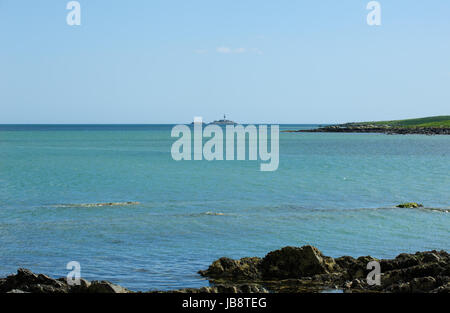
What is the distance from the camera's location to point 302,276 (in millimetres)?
18141

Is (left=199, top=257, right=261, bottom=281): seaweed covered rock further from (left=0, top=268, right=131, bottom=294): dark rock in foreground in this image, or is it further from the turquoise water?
(left=0, top=268, right=131, bottom=294): dark rock in foreground

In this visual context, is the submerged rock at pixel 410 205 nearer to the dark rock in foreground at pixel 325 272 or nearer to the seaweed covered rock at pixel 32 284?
the dark rock in foreground at pixel 325 272

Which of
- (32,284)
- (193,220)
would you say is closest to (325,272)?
(32,284)

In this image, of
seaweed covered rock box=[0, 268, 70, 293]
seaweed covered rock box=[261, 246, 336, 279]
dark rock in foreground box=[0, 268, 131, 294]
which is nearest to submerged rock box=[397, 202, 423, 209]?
seaweed covered rock box=[261, 246, 336, 279]

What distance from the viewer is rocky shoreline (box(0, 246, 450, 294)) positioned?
1508 centimetres

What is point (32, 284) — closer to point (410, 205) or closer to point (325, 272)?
point (325, 272)

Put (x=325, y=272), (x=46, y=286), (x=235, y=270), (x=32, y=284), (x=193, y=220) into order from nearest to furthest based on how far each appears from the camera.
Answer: (x=46, y=286) < (x=32, y=284) < (x=325, y=272) < (x=235, y=270) < (x=193, y=220)

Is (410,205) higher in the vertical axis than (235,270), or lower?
higher

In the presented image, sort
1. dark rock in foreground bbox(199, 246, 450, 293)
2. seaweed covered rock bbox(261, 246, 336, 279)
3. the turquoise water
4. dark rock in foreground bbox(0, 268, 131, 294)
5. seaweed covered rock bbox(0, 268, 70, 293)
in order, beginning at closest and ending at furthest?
dark rock in foreground bbox(0, 268, 131, 294) < seaweed covered rock bbox(0, 268, 70, 293) < dark rock in foreground bbox(199, 246, 450, 293) < seaweed covered rock bbox(261, 246, 336, 279) < the turquoise water

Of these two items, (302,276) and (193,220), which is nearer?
(302,276)

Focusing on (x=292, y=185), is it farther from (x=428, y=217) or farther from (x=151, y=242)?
(x=151, y=242)

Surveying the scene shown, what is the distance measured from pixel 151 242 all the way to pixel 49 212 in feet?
35.0

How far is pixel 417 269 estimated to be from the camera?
16672 millimetres

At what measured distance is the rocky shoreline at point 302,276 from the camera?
1508cm
